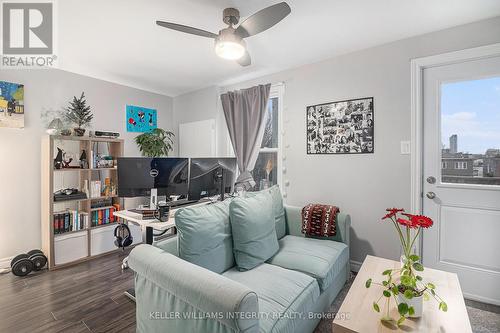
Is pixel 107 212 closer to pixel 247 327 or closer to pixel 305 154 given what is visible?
pixel 305 154

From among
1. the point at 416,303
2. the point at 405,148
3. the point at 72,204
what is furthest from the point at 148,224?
the point at 405,148

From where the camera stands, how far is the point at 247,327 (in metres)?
1.07

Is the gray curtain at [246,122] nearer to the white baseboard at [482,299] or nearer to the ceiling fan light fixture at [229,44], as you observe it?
the ceiling fan light fixture at [229,44]

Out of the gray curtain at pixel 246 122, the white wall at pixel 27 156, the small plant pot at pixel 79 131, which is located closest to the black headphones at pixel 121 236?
the white wall at pixel 27 156

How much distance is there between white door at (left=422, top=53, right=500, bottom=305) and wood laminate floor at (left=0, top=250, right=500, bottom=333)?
0.34 metres

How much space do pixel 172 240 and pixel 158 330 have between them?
548 millimetres

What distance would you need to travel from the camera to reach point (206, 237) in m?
1.66

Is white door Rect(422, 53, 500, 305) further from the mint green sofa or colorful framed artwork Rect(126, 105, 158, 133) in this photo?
colorful framed artwork Rect(126, 105, 158, 133)

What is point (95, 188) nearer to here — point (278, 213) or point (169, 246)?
point (169, 246)

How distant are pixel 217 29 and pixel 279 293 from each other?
2.24 meters

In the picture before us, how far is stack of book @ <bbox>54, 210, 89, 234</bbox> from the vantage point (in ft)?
9.55

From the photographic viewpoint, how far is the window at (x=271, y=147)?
3346mm

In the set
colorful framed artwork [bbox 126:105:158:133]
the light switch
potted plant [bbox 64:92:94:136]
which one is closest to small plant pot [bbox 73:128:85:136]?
potted plant [bbox 64:92:94:136]

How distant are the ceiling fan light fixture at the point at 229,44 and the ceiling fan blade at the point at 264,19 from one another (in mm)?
52
